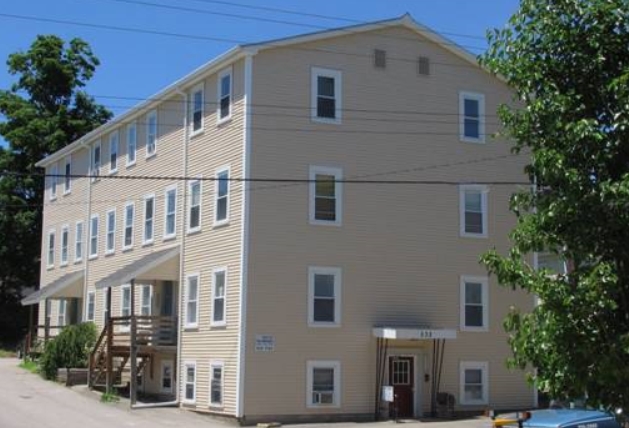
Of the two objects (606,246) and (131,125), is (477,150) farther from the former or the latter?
(606,246)

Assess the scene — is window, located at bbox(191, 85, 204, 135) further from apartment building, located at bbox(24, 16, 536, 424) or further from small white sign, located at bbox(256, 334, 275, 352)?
small white sign, located at bbox(256, 334, 275, 352)

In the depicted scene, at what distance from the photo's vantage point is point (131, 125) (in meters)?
38.2

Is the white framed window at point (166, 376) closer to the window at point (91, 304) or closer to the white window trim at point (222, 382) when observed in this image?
the white window trim at point (222, 382)

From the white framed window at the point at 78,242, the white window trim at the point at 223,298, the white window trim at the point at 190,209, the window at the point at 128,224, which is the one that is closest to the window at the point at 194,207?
the white window trim at the point at 190,209

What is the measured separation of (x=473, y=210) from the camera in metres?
31.9

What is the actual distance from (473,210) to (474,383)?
5.83m

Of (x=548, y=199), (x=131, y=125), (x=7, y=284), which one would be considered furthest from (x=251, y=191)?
(x=7, y=284)

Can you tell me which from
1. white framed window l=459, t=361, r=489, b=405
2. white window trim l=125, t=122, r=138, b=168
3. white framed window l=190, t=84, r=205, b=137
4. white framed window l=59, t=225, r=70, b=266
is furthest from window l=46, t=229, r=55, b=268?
white framed window l=459, t=361, r=489, b=405

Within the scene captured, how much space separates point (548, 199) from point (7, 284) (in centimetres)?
5424

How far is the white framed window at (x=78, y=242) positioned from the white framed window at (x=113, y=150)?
14.9 feet

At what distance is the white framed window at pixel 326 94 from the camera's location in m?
29.6

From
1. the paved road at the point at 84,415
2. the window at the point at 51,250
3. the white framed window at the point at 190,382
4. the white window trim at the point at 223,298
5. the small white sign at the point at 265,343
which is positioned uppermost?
the window at the point at 51,250

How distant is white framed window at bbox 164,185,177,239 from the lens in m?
33.5

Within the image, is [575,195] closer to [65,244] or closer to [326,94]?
[326,94]
